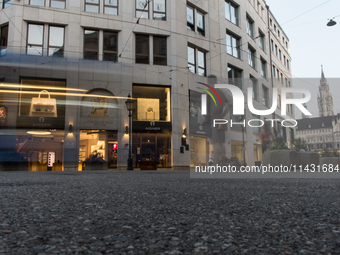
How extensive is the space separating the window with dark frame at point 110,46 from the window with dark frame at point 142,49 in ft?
6.21

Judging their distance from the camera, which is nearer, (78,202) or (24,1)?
(78,202)

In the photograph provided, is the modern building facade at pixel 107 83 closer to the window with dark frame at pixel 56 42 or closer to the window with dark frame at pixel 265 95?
the window with dark frame at pixel 56 42

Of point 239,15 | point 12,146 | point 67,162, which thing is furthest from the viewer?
point 239,15

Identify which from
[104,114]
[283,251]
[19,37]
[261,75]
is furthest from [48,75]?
[261,75]

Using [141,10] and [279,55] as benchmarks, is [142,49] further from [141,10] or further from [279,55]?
[279,55]

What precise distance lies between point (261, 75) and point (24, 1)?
2827 centimetres

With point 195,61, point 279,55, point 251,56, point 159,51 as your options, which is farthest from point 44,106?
point 279,55

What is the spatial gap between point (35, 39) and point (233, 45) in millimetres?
20539

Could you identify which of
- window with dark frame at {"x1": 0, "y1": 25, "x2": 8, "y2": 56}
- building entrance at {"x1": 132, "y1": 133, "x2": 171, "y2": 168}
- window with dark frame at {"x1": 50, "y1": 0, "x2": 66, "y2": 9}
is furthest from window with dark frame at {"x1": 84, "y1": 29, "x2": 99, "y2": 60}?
building entrance at {"x1": 132, "y1": 133, "x2": 171, "y2": 168}

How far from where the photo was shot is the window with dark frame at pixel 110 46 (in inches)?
909

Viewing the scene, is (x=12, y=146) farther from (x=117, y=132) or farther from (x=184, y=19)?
(x=184, y=19)

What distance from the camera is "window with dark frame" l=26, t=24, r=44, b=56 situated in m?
21.4

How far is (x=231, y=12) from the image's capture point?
31.7 m

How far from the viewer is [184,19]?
84.7ft
